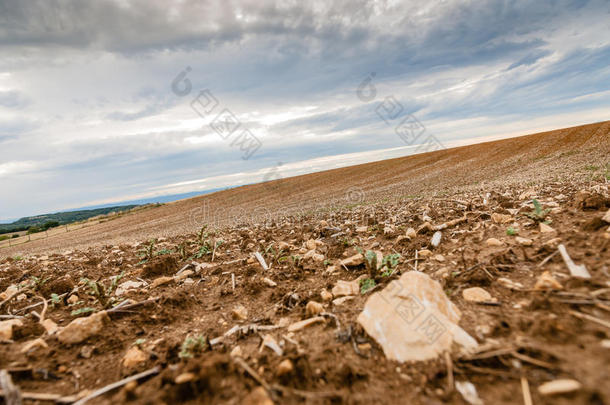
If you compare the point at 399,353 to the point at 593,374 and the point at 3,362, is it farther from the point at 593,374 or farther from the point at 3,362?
the point at 3,362

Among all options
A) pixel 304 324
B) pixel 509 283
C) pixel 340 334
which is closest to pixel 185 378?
pixel 304 324

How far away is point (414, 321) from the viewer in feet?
6.17

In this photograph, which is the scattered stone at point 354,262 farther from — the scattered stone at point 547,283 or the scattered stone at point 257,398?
the scattered stone at point 257,398

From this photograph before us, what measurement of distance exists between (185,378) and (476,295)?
2.22 metres

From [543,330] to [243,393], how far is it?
180cm

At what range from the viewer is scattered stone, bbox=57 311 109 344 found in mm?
2215

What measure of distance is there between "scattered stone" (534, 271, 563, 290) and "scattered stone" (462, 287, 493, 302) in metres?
0.33

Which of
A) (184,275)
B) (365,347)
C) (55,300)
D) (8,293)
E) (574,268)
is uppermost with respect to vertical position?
(8,293)

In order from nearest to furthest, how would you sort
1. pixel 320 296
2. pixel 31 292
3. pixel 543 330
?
pixel 543 330
pixel 320 296
pixel 31 292

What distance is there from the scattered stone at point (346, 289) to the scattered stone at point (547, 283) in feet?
4.77

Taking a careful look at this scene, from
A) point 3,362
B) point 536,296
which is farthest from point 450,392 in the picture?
point 3,362

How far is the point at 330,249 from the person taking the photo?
14.3 ft

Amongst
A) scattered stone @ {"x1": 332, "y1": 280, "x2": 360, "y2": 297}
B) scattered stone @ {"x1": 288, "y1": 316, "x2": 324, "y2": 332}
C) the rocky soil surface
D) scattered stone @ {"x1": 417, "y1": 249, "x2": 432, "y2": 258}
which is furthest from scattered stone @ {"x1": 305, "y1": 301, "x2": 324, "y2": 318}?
scattered stone @ {"x1": 417, "y1": 249, "x2": 432, "y2": 258}

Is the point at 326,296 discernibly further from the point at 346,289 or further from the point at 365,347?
the point at 365,347
